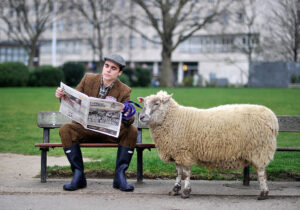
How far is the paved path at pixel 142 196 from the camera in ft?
15.8

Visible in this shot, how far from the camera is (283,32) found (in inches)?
1608

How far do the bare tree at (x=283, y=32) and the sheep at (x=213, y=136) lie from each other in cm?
3215

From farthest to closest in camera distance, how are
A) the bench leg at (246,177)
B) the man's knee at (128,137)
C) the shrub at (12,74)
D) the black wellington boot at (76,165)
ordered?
the shrub at (12,74) < the bench leg at (246,177) < the man's knee at (128,137) < the black wellington boot at (76,165)

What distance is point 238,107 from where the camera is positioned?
5324 mm

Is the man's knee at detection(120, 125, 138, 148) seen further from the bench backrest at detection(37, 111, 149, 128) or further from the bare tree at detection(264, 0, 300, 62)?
the bare tree at detection(264, 0, 300, 62)

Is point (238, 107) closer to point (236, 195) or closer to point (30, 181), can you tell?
point (236, 195)

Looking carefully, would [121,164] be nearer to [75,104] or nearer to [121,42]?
[75,104]

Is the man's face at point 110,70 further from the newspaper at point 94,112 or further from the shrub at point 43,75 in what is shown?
the shrub at point 43,75

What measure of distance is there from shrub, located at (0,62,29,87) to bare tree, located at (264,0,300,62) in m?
22.0

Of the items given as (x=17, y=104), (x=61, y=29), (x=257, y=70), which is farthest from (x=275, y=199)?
(x=61, y=29)

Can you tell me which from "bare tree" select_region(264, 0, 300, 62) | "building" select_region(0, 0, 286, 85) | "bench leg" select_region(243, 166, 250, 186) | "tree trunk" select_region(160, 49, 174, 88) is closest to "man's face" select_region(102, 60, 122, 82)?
"bench leg" select_region(243, 166, 250, 186)

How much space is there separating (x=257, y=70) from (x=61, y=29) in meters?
36.2

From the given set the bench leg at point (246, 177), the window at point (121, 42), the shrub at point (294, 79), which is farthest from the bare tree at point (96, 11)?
the bench leg at point (246, 177)

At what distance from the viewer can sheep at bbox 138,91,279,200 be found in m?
5.12
